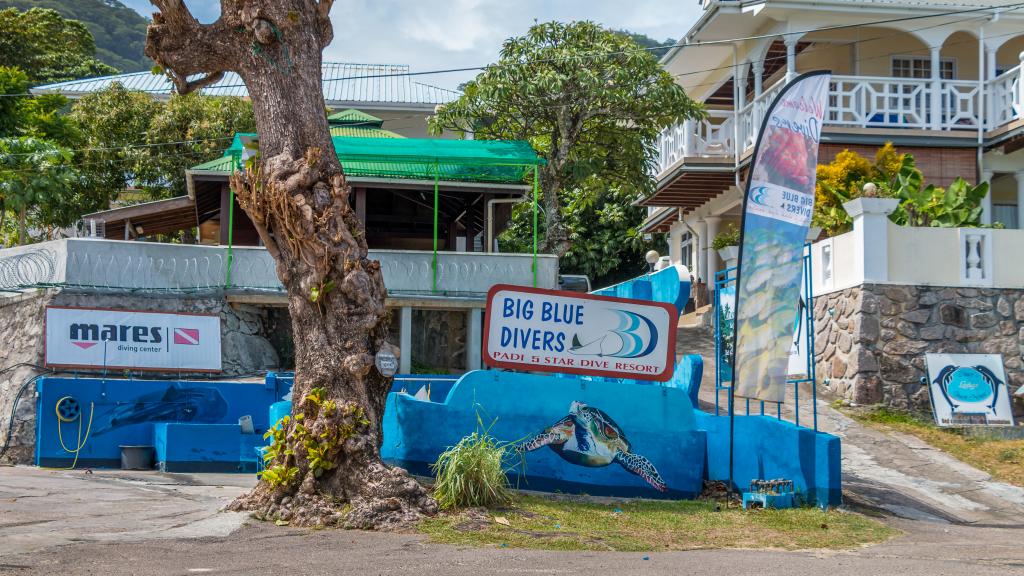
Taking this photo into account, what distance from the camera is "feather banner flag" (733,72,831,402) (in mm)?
11266

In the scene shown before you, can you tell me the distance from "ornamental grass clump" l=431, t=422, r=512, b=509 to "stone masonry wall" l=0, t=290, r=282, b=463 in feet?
36.1

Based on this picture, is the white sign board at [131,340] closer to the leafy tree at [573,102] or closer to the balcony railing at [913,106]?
the leafy tree at [573,102]

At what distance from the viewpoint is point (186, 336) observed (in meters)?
19.5

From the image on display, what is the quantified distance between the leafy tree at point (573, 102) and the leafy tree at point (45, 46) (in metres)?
21.0

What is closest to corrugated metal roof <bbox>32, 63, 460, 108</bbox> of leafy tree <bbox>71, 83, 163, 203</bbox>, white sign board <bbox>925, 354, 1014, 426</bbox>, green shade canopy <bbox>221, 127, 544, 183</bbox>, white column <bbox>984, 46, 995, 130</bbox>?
leafy tree <bbox>71, 83, 163, 203</bbox>

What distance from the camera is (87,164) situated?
28906 mm

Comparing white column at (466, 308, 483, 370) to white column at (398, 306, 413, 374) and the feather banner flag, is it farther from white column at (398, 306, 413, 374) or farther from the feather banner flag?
the feather banner flag

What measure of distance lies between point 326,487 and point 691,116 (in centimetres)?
1537

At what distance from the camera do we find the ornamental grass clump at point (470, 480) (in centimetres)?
973

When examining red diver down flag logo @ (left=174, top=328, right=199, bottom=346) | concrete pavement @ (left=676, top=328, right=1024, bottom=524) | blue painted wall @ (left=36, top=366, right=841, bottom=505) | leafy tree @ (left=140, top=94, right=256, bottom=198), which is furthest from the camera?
leafy tree @ (left=140, top=94, right=256, bottom=198)

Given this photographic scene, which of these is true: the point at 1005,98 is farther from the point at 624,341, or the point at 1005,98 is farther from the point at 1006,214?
the point at 624,341

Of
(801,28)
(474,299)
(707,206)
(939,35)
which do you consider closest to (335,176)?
(474,299)

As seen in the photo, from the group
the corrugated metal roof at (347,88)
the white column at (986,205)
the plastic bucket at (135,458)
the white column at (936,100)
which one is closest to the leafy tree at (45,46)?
the corrugated metal roof at (347,88)

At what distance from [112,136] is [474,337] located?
14302mm
